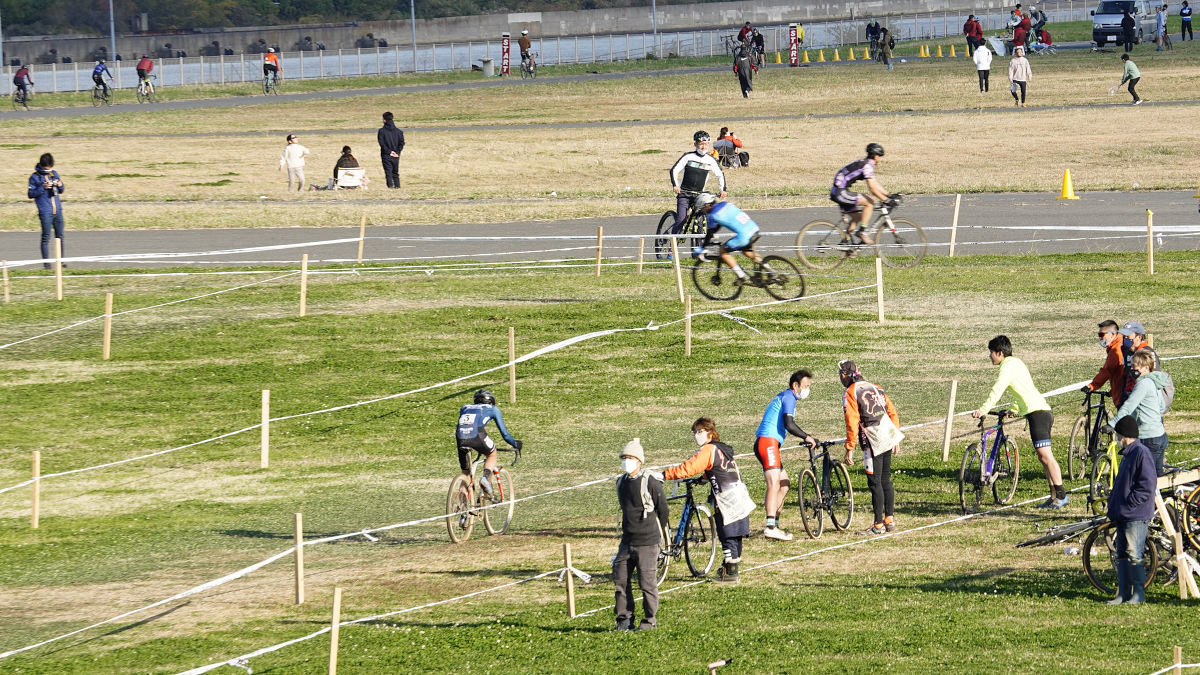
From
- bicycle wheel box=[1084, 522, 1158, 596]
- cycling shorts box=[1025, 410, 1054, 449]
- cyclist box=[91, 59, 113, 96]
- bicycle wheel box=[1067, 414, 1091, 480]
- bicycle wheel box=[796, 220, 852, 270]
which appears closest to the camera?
bicycle wheel box=[1084, 522, 1158, 596]

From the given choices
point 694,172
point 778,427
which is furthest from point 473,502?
point 694,172

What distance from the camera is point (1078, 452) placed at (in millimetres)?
18094

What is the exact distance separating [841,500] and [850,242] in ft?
36.8

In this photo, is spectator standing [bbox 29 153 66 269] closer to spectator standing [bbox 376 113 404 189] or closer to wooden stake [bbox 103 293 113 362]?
wooden stake [bbox 103 293 113 362]

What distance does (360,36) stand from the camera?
308 ft

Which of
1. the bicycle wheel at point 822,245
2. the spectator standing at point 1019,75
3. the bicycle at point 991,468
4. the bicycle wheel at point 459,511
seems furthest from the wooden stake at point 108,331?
the spectator standing at point 1019,75

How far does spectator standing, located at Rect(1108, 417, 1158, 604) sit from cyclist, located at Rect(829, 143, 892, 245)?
11719mm

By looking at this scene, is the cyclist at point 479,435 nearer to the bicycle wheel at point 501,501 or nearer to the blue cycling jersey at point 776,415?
the bicycle wheel at point 501,501

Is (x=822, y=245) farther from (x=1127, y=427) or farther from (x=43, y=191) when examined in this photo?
(x=43, y=191)

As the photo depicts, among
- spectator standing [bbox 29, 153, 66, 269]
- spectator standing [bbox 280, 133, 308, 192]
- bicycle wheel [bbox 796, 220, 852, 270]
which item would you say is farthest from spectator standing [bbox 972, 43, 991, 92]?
spectator standing [bbox 29, 153, 66, 269]

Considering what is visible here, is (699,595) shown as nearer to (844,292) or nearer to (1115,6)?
(844,292)

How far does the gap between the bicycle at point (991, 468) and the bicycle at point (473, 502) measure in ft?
Result: 16.3

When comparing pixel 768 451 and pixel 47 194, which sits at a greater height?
pixel 47 194

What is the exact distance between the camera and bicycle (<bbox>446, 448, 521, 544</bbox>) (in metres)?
16.2
